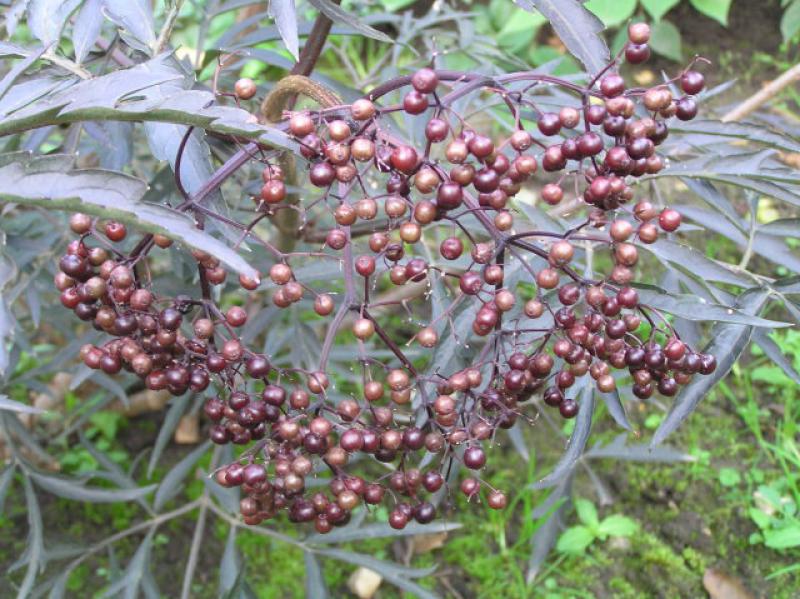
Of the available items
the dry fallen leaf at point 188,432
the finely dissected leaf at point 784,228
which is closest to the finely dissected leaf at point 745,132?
the finely dissected leaf at point 784,228

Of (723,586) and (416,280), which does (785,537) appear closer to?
(723,586)

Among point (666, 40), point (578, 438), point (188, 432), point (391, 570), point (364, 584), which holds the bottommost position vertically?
point (188, 432)

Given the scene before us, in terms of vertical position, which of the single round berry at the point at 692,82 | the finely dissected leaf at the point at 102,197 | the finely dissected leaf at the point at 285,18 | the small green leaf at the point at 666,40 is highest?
the single round berry at the point at 692,82

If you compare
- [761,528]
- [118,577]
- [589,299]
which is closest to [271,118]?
[589,299]

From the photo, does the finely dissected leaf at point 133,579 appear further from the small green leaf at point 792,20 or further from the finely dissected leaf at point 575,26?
the small green leaf at point 792,20

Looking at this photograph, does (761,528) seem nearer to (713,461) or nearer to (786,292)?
(713,461)

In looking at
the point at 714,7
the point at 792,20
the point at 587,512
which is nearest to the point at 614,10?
the point at 714,7
